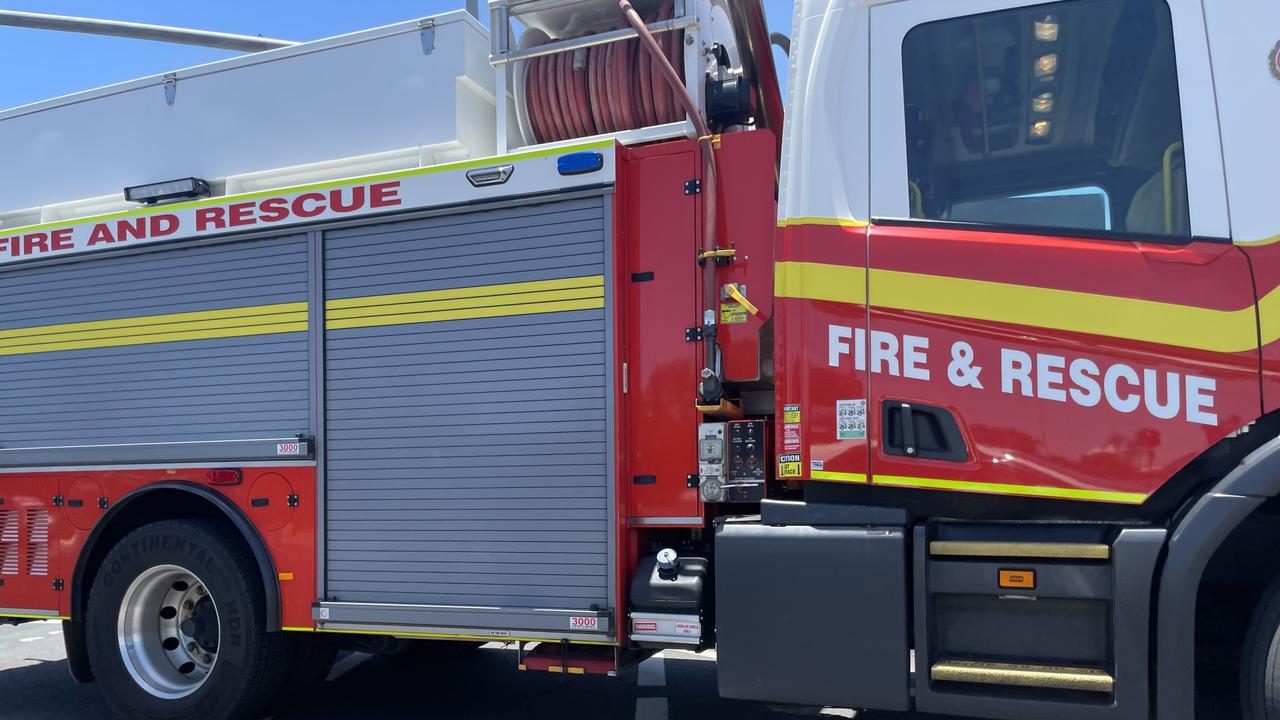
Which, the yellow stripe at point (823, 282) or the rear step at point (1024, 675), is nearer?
the rear step at point (1024, 675)

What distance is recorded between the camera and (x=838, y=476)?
3.59 meters

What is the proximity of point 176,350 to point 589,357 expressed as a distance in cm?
230

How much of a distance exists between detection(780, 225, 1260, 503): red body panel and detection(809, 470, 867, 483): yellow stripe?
2 centimetres

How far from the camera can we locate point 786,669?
3602 millimetres

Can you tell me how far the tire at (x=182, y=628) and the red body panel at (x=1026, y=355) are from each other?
2.92 m

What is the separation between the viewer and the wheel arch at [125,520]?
4914mm

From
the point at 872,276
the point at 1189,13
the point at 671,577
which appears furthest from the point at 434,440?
the point at 1189,13

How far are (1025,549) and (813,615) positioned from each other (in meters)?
0.77

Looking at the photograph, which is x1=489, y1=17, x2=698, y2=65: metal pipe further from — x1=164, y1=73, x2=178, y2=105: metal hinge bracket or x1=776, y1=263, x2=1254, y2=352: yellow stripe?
x1=164, y1=73, x2=178, y2=105: metal hinge bracket

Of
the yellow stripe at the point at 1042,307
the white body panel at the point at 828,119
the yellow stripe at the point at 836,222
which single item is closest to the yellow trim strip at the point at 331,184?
the white body panel at the point at 828,119

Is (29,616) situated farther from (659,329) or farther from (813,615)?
(813,615)

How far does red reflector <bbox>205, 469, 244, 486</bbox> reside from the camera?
4.80 m

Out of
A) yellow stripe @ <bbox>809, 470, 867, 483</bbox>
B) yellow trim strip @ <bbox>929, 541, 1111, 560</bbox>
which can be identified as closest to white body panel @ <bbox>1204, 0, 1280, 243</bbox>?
yellow trim strip @ <bbox>929, 541, 1111, 560</bbox>

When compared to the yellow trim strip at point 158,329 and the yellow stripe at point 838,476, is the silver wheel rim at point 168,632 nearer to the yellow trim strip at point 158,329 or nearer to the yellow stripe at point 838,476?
the yellow trim strip at point 158,329
